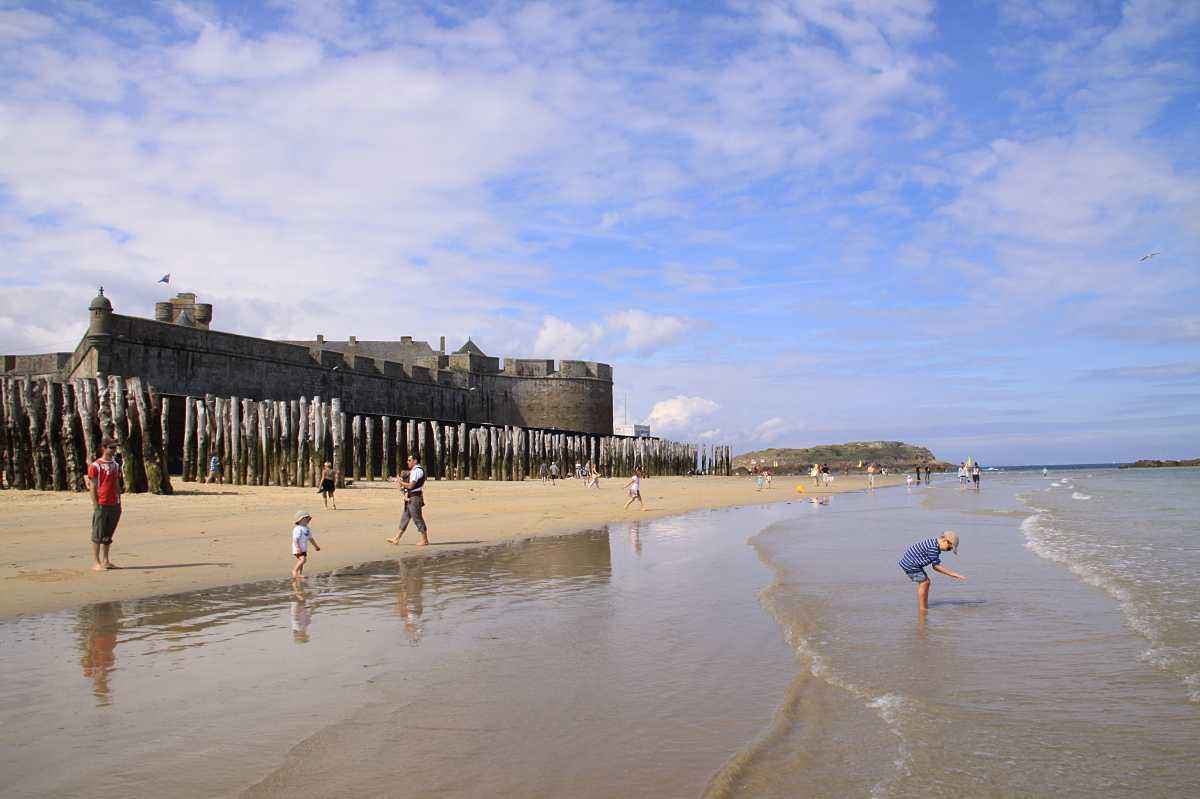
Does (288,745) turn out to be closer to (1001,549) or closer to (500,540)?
(500,540)

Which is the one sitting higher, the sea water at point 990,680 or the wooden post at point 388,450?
A: the wooden post at point 388,450

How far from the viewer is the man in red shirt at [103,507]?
959 centimetres

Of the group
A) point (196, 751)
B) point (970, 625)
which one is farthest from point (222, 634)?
point (970, 625)

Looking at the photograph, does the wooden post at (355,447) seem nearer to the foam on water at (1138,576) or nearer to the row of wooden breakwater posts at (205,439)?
the row of wooden breakwater posts at (205,439)

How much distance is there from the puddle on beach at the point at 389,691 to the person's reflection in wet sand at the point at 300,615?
4cm

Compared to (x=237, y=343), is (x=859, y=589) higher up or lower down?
lower down

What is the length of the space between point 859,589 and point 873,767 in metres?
5.71

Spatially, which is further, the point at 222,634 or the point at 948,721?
the point at 222,634

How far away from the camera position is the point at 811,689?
18.2 ft

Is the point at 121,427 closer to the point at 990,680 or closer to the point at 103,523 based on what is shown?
the point at 103,523

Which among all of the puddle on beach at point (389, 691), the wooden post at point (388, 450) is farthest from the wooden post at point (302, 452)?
the puddle on beach at point (389, 691)

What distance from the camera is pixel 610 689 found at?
545cm

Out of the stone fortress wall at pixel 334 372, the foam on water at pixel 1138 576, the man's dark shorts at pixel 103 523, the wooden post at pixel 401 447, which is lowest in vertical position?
the foam on water at pixel 1138 576

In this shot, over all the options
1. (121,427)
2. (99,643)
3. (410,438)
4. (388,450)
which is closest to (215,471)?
(121,427)
